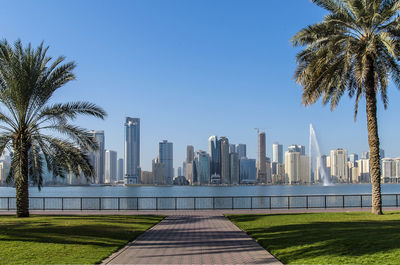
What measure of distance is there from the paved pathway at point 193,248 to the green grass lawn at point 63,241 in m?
0.61

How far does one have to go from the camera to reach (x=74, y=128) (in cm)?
2314

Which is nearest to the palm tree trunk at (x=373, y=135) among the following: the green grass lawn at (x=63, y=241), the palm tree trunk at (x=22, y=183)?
the green grass lawn at (x=63, y=241)

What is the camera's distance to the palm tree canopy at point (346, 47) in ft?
68.0

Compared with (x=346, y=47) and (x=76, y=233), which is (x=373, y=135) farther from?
(x=76, y=233)

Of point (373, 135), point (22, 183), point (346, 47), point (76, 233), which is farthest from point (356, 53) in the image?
point (22, 183)

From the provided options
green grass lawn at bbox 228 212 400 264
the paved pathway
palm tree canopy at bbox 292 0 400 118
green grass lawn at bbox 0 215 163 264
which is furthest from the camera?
palm tree canopy at bbox 292 0 400 118

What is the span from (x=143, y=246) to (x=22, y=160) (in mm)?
12031

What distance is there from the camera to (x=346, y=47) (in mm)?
21141

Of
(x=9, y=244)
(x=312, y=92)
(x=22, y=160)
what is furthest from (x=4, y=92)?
(x=312, y=92)

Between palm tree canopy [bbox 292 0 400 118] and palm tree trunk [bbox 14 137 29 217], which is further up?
palm tree canopy [bbox 292 0 400 118]

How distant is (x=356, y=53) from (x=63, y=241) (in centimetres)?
1757

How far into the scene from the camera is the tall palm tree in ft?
68.2

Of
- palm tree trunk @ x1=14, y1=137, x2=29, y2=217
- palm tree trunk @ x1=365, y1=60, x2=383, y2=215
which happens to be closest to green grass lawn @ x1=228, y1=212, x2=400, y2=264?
palm tree trunk @ x1=365, y1=60, x2=383, y2=215

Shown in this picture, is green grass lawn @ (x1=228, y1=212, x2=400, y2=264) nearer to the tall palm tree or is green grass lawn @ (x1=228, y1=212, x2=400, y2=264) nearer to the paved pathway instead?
the paved pathway
